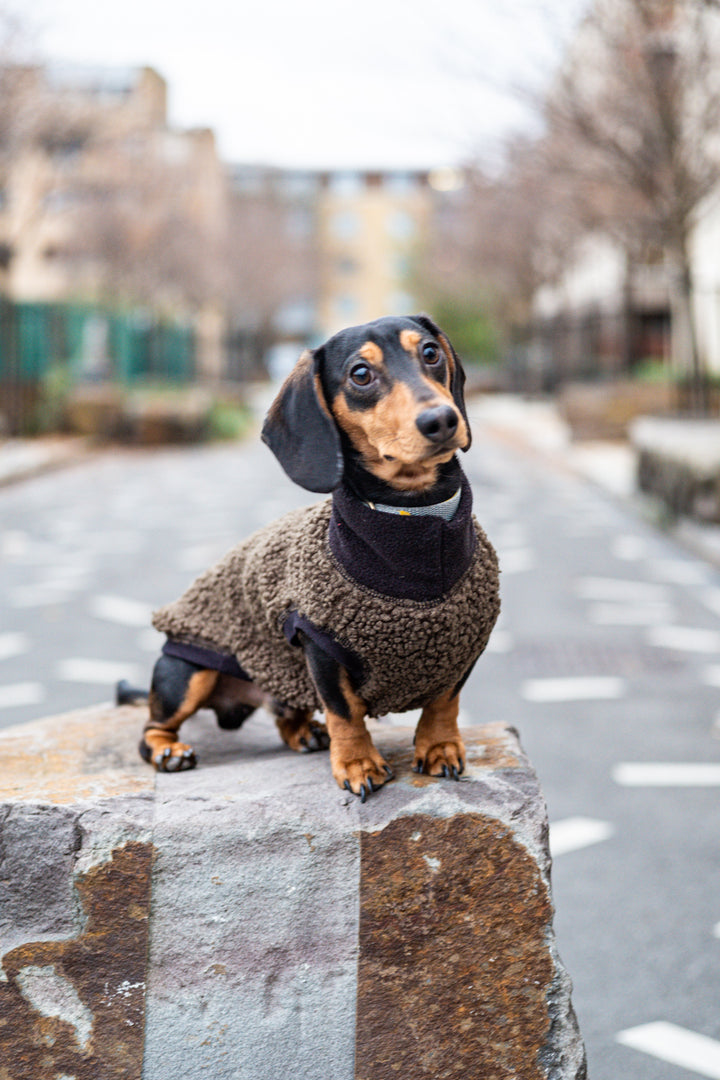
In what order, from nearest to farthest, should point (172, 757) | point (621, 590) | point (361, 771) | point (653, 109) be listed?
1. point (361, 771)
2. point (172, 757)
3. point (621, 590)
4. point (653, 109)

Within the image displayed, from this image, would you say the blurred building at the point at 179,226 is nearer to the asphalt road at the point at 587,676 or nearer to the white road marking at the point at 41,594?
the asphalt road at the point at 587,676

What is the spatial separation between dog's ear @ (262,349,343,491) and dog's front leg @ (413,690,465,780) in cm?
62

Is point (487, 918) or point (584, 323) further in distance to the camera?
point (584, 323)

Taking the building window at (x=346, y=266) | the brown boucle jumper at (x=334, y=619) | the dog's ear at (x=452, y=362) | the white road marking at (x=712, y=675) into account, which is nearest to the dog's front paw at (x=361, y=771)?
the brown boucle jumper at (x=334, y=619)

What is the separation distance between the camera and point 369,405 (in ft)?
7.47

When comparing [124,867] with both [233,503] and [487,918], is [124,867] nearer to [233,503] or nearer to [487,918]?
[487,918]

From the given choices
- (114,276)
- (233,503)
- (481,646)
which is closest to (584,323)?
(114,276)

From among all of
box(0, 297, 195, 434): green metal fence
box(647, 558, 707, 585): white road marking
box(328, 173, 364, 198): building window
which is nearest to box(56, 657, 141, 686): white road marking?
box(647, 558, 707, 585): white road marking

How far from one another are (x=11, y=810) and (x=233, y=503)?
10187mm

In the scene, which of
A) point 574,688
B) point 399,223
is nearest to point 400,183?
point 399,223

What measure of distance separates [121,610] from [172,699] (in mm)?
4550

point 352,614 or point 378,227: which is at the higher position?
point 378,227

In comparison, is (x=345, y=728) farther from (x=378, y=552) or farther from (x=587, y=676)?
(x=587, y=676)

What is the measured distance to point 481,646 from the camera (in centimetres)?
254
